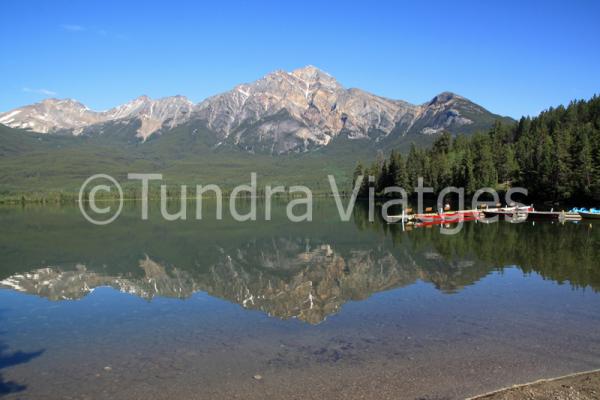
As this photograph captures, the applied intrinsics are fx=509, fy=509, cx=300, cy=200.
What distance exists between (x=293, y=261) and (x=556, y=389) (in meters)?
32.9

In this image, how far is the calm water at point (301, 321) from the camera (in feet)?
59.9

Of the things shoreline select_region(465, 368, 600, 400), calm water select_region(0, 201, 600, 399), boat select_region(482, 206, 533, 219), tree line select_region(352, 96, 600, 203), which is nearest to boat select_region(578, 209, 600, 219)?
boat select_region(482, 206, 533, 219)

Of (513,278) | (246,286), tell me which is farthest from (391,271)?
(246,286)

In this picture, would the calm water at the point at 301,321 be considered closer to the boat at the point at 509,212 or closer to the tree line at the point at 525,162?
the boat at the point at 509,212

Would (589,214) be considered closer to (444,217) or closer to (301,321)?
(444,217)

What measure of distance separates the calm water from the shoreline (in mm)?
778

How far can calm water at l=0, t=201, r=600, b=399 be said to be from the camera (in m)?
18.3

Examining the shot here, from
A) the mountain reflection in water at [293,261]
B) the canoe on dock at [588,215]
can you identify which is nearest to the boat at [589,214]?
the canoe on dock at [588,215]

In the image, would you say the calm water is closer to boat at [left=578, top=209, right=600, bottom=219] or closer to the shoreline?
the shoreline

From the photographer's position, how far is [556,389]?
16.0 meters

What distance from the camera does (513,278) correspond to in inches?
1422

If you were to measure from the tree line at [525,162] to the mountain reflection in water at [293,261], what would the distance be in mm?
26808

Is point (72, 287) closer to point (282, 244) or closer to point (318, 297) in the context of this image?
point (318, 297)

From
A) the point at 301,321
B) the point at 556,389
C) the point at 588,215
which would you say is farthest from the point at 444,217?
the point at 556,389
